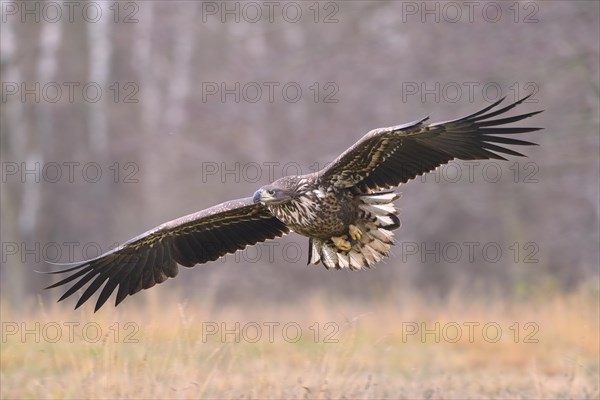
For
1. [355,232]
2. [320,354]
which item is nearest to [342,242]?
[355,232]

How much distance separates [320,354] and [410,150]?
1.73 metres

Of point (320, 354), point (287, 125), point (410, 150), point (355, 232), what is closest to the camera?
point (320, 354)

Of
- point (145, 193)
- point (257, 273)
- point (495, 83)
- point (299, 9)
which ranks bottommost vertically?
point (257, 273)

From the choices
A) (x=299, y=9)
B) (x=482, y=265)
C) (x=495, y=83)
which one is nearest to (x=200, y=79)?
(x=299, y=9)

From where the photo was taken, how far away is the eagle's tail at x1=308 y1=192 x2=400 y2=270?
Answer: 8922 mm

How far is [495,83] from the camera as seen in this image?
15594mm

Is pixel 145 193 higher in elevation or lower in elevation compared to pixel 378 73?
lower

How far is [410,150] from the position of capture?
859 centimetres

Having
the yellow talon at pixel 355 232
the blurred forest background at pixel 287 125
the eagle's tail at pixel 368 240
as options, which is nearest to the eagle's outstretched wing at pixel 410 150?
the eagle's tail at pixel 368 240

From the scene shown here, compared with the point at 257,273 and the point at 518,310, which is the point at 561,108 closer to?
the point at 518,310

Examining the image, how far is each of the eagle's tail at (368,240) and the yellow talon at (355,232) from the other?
0.07 feet

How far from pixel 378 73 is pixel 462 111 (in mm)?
1818

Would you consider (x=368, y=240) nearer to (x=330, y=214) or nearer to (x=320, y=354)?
(x=330, y=214)

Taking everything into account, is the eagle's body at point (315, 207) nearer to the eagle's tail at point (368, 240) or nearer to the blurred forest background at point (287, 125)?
the eagle's tail at point (368, 240)
